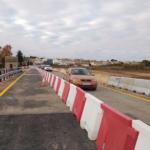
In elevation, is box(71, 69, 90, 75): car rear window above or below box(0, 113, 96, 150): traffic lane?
above

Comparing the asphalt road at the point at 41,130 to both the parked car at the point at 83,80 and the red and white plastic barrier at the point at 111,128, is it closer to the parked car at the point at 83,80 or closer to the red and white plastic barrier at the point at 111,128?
the red and white plastic barrier at the point at 111,128

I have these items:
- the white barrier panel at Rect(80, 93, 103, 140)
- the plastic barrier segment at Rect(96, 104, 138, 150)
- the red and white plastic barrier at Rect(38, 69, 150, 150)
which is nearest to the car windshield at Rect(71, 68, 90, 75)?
the red and white plastic barrier at Rect(38, 69, 150, 150)

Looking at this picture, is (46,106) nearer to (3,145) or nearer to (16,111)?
(16,111)

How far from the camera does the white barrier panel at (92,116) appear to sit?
679 cm

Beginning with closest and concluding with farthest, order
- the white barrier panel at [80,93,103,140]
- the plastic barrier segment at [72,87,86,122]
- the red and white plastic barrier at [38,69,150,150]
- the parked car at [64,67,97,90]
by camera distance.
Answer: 1. the red and white plastic barrier at [38,69,150,150]
2. the white barrier panel at [80,93,103,140]
3. the plastic barrier segment at [72,87,86,122]
4. the parked car at [64,67,97,90]

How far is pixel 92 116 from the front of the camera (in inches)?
288

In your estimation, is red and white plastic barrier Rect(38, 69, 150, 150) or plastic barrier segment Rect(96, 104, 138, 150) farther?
plastic barrier segment Rect(96, 104, 138, 150)

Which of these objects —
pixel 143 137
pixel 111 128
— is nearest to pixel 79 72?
pixel 111 128

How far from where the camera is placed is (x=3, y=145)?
21.0ft

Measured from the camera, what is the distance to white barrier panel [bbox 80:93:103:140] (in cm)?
679

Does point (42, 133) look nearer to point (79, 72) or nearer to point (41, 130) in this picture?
point (41, 130)

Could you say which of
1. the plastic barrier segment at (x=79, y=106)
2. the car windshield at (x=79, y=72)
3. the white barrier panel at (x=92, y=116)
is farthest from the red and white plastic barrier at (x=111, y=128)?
the car windshield at (x=79, y=72)

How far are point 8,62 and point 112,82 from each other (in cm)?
8005

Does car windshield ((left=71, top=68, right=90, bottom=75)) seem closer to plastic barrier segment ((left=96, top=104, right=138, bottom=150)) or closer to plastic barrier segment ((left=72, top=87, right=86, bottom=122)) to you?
plastic barrier segment ((left=72, top=87, right=86, bottom=122))
